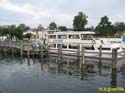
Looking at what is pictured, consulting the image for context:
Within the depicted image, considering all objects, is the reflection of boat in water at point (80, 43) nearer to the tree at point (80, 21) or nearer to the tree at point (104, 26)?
the tree at point (80, 21)

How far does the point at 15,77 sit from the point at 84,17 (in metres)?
74.0

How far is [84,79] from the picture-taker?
25.5 m

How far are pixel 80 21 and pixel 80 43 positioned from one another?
5123cm

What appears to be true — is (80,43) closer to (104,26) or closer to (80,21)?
(80,21)

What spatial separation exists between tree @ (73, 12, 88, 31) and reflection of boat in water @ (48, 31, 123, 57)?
44.6 m

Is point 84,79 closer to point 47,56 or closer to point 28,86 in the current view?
point 28,86

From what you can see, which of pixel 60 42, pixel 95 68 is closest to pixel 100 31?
pixel 60 42

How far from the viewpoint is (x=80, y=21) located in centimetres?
9588

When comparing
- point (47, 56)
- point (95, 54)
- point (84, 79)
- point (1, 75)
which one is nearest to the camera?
point (84, 79)

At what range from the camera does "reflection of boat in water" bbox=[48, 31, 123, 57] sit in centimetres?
4086

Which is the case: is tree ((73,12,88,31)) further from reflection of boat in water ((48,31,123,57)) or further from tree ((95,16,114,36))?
reflection of boat in water ((48,31,123,57))

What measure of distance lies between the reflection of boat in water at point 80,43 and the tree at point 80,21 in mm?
44648

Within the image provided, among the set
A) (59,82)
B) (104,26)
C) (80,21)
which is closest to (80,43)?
(59,82)

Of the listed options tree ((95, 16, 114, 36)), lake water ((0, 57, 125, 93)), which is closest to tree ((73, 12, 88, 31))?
tree ((95, 16, 114, 36))
